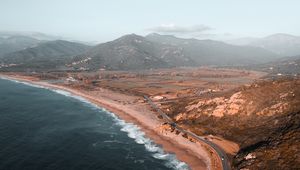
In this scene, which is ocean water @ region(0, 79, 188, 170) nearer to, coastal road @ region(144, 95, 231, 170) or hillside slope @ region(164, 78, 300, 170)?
coastal road @ region(144, 95, 231, 170)

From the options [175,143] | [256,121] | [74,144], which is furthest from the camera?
[256,121]

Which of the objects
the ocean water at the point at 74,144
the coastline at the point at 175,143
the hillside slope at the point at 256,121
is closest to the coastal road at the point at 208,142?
the coastline at the point at 175,143

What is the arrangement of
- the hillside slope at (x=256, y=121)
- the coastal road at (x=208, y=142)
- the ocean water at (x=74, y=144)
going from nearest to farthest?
the hillside slope at (x=256, y=121) < the coastal road at (x=208, y=142) < the ocean water at (x=74, y=144)

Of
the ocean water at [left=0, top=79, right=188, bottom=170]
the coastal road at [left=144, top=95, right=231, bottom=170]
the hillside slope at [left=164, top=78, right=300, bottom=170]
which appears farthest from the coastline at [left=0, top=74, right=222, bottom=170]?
the hillside slope at [left=164, top=78, right=300, bottom=170]

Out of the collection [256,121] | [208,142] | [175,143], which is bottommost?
[175,143]

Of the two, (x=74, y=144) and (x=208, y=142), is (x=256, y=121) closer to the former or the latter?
(x=208, y=142)

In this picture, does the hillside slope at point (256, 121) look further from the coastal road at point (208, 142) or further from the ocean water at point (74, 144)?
the ocean water at point (74, 144)

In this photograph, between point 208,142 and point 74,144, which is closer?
point 208,142

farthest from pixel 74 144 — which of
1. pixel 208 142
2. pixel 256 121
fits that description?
pixel 256 121
